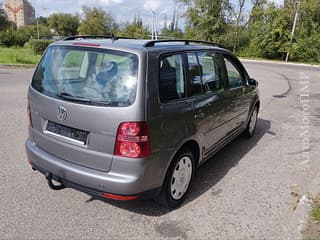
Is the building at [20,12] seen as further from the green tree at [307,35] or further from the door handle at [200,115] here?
the door handle at [200,115]

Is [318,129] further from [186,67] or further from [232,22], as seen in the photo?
[232,22]

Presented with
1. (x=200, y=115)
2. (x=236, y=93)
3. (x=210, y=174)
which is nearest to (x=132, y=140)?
(x=200, y=115)

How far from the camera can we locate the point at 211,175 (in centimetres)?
407

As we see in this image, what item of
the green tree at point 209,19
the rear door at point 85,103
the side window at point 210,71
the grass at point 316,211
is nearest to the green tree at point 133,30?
the green tree at point 209,19

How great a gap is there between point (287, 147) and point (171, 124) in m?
3.39

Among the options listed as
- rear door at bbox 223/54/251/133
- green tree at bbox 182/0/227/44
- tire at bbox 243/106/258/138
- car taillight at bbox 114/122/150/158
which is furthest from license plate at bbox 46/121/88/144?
green tree at bbox 182/0/227/44

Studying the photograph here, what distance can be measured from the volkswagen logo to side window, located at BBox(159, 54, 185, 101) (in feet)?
3.04

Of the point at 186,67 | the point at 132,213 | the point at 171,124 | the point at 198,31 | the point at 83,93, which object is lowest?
the point at 132,213

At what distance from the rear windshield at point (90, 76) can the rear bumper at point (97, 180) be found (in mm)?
641

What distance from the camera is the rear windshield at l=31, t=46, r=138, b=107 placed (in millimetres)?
2590

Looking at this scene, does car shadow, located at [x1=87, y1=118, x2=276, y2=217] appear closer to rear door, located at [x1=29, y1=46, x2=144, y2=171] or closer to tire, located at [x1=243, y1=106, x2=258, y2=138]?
tire, located at [x1=243, y1=106, x2=258, y2=138]

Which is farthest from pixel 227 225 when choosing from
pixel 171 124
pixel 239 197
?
pixel 171 124

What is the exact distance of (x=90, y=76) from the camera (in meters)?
2.76

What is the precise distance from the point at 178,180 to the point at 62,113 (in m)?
1.43
